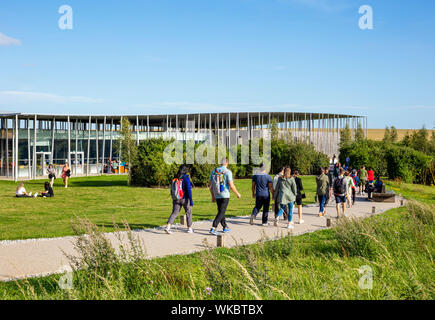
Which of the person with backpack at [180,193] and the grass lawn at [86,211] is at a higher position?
the person with backpack at [180,193]

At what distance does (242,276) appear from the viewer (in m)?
5.36

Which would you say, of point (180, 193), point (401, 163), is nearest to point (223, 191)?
point (180, 193)

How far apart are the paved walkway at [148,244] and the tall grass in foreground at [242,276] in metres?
0.43

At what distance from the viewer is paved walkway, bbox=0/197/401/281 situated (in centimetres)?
738

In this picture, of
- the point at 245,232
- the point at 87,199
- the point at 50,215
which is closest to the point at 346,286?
the point at 245,232

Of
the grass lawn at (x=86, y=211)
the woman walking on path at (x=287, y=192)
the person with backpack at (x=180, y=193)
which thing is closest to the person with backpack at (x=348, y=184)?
the grass lawn at (x=86, y=211)

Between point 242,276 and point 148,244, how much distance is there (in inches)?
174

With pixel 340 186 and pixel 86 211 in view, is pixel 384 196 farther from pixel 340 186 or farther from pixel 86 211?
pixel 86 211

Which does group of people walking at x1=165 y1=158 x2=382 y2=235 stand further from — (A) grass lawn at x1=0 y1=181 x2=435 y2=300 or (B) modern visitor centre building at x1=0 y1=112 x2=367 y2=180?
(B) modern visitor centre building at x1=0 y1=112 x2=367 y2=180

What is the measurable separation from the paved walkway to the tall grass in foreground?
43cm

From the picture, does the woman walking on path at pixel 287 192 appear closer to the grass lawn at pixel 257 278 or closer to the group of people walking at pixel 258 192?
the group of people walking at pixel 258 192

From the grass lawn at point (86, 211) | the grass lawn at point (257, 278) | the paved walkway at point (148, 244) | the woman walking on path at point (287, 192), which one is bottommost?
the grass lawn at point (86, 211)

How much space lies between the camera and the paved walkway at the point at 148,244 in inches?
290
